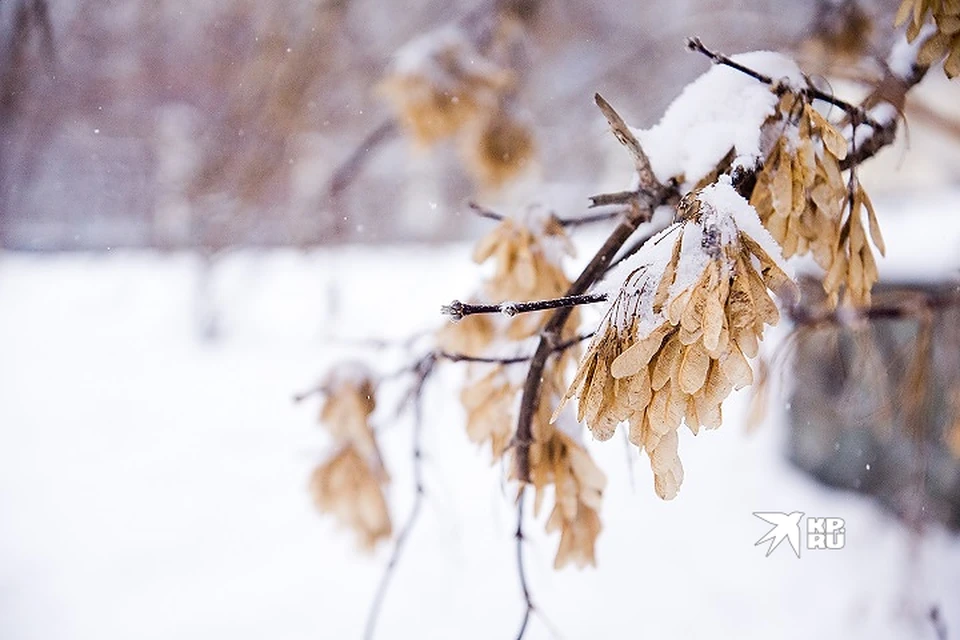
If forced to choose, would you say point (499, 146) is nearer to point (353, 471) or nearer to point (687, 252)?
point (353, 471)

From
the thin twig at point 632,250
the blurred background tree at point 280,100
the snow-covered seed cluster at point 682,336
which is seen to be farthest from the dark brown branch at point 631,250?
the blurred background tree at point 280,100

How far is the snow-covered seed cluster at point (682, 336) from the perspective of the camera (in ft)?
1.13

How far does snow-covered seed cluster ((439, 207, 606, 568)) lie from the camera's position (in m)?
0.57

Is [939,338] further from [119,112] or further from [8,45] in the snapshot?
[119,112]

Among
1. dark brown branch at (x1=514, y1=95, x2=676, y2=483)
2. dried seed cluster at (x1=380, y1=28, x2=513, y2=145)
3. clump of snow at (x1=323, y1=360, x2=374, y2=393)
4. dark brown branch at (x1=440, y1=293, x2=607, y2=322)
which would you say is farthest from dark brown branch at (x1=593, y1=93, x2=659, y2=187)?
dried seed cluster at (x1=380, y1=28, x2=513, y2=145)

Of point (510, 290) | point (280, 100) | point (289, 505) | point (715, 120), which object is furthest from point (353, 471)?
point (280, 100)

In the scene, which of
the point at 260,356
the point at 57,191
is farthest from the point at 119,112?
the point at 260,356

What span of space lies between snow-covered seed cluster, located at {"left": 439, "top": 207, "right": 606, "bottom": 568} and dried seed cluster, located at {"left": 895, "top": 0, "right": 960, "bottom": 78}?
0.31 meters

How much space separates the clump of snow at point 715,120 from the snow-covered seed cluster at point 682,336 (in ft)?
0.40

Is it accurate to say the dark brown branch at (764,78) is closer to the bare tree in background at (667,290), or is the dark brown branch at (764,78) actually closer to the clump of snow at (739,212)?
the bare tree in background at (667,290)

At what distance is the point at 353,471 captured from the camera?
81cm

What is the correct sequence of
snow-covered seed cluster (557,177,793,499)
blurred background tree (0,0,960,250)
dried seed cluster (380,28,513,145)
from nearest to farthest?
1. snow-covered seed cluster (557,177,793,499)
2. dried seed cluster (380,28,513,145)
3. blurred background tree (0,0,960,250)

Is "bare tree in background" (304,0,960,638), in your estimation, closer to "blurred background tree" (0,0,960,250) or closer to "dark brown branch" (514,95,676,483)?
"dark brown branch" (514,95,676,483)

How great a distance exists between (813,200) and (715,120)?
4.4 inches
